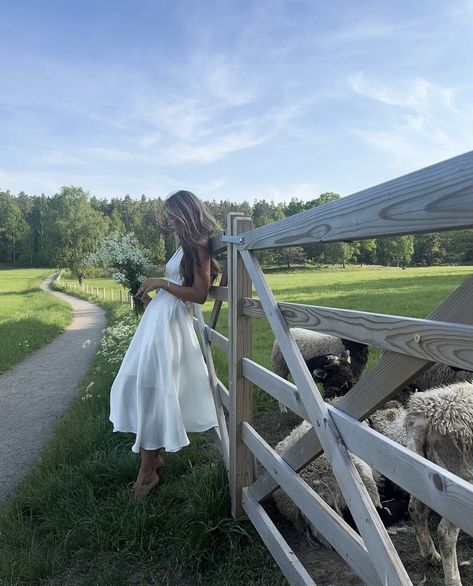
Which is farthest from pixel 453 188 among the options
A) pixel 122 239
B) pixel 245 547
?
pixel 122 239

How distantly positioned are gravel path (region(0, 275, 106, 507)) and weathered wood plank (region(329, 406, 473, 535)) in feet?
12.1

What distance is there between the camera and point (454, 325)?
1.28 meters

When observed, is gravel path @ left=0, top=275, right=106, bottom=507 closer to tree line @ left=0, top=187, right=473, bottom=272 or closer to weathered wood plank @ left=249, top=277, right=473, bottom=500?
weathered wood plank @ left=249, top=277, right=473, bottom=500

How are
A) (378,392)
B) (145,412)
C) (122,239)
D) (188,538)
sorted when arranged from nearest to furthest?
(378,392) → (188,538) → (145,412) → (122,239)

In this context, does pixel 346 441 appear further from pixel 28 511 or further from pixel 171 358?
pixel 28 511

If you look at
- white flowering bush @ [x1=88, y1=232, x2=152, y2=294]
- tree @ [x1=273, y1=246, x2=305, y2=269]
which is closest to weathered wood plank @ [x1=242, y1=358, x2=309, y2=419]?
tree @ [x1=273, y1=246, x2=305, y2=269]

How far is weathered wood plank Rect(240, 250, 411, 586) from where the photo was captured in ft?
5.34

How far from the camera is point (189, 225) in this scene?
12.2 ft

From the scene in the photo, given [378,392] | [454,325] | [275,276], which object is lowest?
[275,276]

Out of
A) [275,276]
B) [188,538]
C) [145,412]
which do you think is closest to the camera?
[188,538]

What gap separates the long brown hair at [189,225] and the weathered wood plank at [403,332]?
5.61ft

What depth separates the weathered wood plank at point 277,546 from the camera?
2.42 metres

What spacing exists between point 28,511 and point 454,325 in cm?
375

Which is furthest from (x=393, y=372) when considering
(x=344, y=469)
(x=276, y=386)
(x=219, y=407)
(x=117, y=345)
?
(x=117, y=345)
